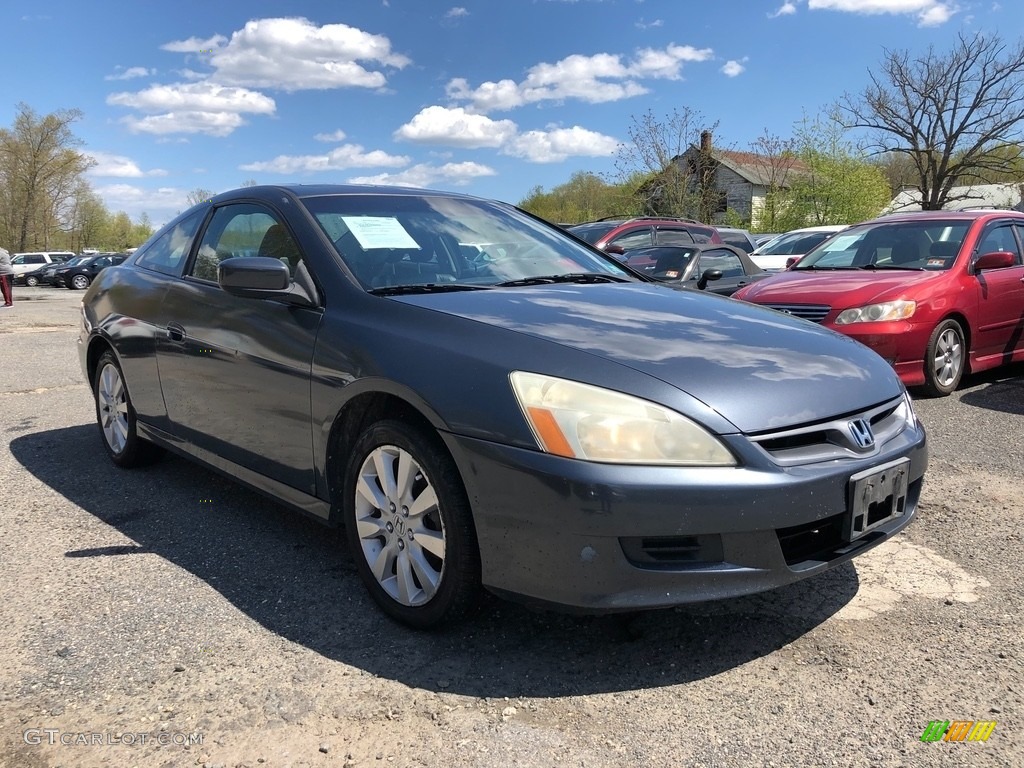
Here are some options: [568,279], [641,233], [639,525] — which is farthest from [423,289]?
[641,233]

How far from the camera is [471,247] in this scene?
3.46 metres

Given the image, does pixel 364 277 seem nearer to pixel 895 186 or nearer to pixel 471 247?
pixel 471 247

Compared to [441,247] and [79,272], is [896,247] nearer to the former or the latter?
[441,247]

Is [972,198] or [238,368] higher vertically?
[972,198]

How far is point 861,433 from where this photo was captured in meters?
2.45

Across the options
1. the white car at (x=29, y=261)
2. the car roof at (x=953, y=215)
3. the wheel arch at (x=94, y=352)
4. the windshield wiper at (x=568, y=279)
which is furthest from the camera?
the white car at (x=29, y=261)

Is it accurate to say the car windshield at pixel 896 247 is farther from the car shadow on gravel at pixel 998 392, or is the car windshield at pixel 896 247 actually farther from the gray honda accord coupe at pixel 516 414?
the gray honda accord coupe at pixel 516 414

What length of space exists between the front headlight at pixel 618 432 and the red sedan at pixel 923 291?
13.8 ft

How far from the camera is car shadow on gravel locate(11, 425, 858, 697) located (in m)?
2.40

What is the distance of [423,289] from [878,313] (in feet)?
14.0

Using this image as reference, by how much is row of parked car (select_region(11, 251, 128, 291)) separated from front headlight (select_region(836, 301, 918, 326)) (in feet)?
97.1

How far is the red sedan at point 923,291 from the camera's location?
5.98 meters
